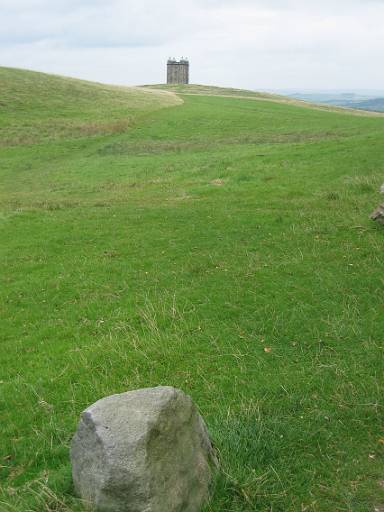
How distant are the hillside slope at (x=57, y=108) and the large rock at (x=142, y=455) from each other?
45.1 m

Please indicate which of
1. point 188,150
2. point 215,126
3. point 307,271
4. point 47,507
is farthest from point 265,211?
point 215,126

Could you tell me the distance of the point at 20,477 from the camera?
6.68m

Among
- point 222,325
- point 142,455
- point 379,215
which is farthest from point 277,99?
point 142,455

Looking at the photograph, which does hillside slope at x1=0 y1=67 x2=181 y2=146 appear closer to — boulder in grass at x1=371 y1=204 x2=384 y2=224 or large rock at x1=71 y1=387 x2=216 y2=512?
boulder in grass at x1=371 y1=204 x2=384 y2=224

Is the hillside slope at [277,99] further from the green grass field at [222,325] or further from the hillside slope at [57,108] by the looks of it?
the green grass field at [222,325]

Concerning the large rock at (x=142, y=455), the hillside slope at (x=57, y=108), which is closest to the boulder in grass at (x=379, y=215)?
the large rock at (x=142, y=455)

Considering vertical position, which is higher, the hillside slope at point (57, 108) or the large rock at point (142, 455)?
the hillside slope at point (57, 108)

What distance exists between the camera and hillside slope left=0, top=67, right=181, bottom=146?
167 feet

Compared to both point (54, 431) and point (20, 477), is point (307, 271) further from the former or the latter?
point (20, 477)

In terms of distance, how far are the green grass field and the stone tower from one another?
6798 inches

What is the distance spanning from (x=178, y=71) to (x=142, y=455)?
644 feet

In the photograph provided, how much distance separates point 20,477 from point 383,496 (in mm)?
4451

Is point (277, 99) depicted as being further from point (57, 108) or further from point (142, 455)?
point (142, 455)

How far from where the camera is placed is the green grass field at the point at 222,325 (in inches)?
257
